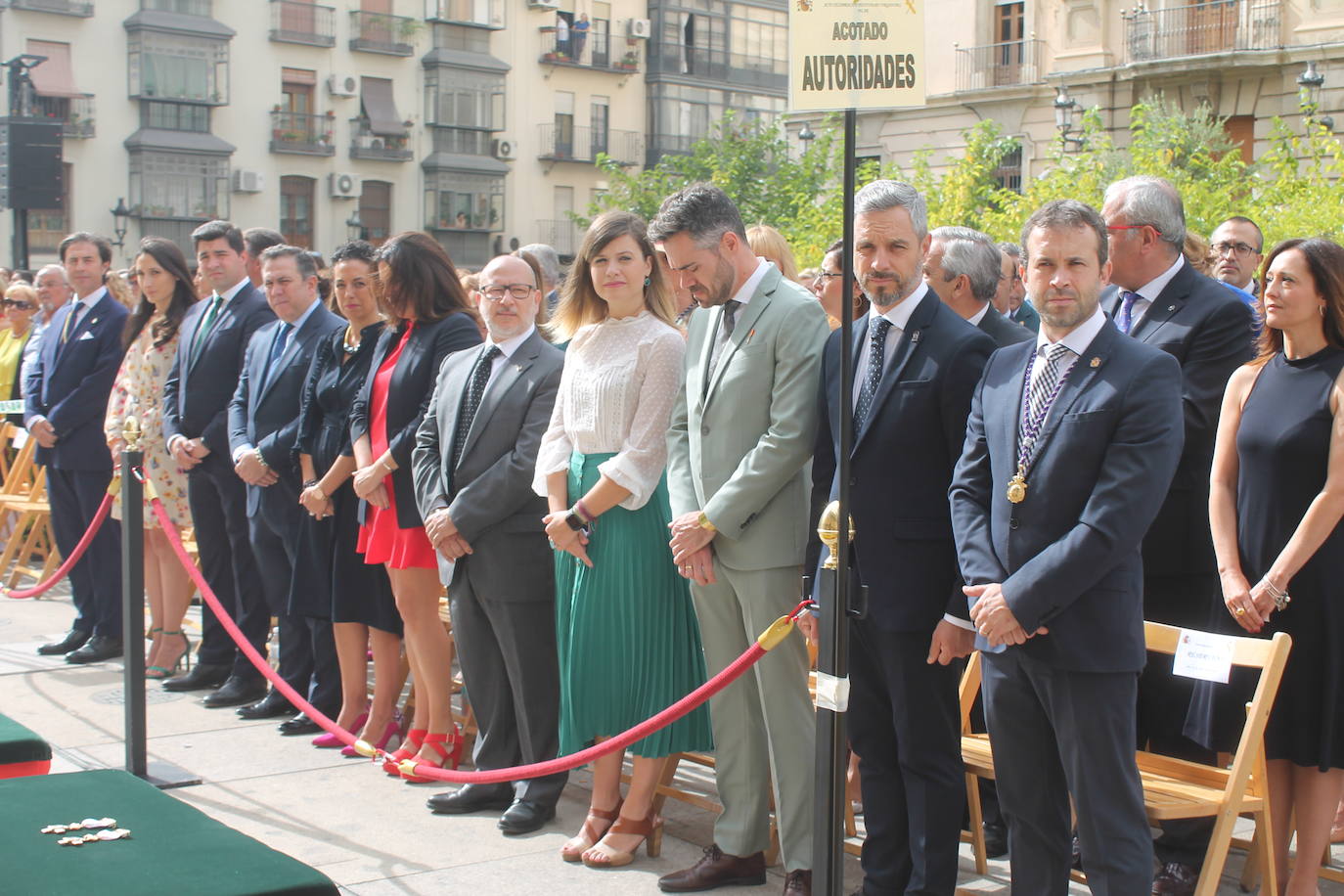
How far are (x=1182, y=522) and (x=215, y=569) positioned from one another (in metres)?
4.80

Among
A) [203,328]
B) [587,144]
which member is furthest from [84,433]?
[587,144]

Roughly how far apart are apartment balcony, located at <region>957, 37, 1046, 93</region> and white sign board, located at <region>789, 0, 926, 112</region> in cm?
2986

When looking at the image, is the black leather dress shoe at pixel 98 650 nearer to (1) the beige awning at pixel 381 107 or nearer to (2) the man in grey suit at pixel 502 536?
(2) the man in grey suit at pixel 502 536

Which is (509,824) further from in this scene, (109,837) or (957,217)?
(957,217)

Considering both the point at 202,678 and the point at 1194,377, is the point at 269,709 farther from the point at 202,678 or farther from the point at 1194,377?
the point at 1194,377

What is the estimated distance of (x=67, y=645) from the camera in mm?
8414

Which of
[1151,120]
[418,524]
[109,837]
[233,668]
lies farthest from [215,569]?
[1151,120]

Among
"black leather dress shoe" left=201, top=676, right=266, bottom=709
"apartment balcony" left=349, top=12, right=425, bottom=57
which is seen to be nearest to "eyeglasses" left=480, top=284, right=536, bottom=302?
"black leather dress shoe" left=201, top=676, right=266, bottom=709

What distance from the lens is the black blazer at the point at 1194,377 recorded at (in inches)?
184

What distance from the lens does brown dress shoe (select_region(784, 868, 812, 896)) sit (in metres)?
4.43

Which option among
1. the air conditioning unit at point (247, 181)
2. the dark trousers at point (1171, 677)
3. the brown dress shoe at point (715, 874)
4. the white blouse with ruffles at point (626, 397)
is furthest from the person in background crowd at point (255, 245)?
the air conditioning unit at point (247, 181)

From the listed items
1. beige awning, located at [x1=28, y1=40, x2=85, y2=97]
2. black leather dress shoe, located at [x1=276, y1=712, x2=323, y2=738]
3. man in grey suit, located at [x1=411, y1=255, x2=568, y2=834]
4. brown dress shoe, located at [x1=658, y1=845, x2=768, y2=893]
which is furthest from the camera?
beige awning, located at [x1=28, y1=40, x2=85, y2=97]

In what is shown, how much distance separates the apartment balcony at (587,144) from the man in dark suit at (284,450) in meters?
39.9

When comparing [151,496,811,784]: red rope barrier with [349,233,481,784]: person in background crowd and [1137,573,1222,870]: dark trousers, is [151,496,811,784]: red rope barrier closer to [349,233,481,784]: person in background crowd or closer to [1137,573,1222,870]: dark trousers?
[349,233,481,784]: person in background crowd
